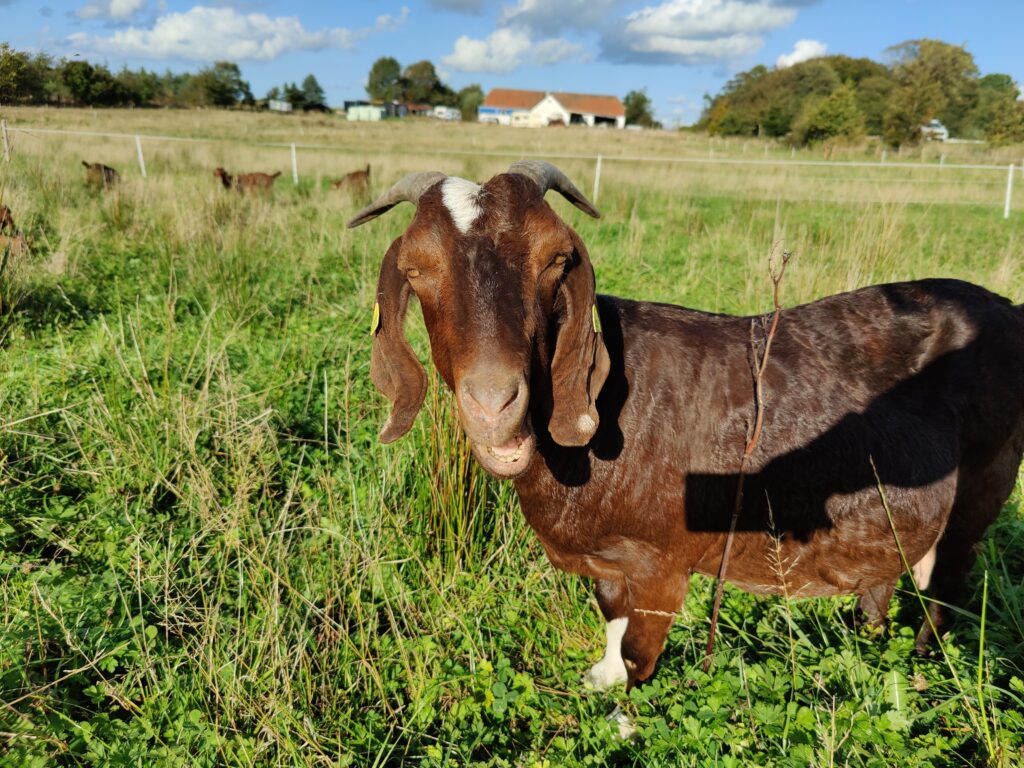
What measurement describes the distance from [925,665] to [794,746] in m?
0.95

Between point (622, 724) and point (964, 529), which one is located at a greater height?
point (964, 529)

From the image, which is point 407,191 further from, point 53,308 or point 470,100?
point 470,100

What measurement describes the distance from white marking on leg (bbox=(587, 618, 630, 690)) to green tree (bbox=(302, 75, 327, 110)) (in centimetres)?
9873

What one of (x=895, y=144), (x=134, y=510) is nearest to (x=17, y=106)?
(x=134, y=510)

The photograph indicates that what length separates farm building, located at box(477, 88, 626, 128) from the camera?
96375 mm

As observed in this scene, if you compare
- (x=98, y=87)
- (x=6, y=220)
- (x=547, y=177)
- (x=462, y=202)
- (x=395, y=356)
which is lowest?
(x=395, y=356)

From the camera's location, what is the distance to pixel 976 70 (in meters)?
63.9

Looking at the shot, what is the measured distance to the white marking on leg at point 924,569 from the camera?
116 inches

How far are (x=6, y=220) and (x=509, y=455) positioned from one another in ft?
21.0

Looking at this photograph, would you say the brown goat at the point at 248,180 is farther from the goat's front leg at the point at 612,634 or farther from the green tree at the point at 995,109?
the green tree at the point at 995,109

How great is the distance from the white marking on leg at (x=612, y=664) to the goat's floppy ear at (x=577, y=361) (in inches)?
44.7

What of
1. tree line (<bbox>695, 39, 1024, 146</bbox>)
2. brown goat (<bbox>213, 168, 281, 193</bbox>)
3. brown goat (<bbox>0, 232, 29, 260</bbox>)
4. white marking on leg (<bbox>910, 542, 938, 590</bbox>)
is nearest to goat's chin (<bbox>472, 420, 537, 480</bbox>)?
white marking on leg (<bbox>910, 542, 938, 590</bbox>)

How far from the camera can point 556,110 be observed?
97.6 m

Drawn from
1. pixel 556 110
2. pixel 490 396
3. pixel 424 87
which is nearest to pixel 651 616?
pixel 490 396
